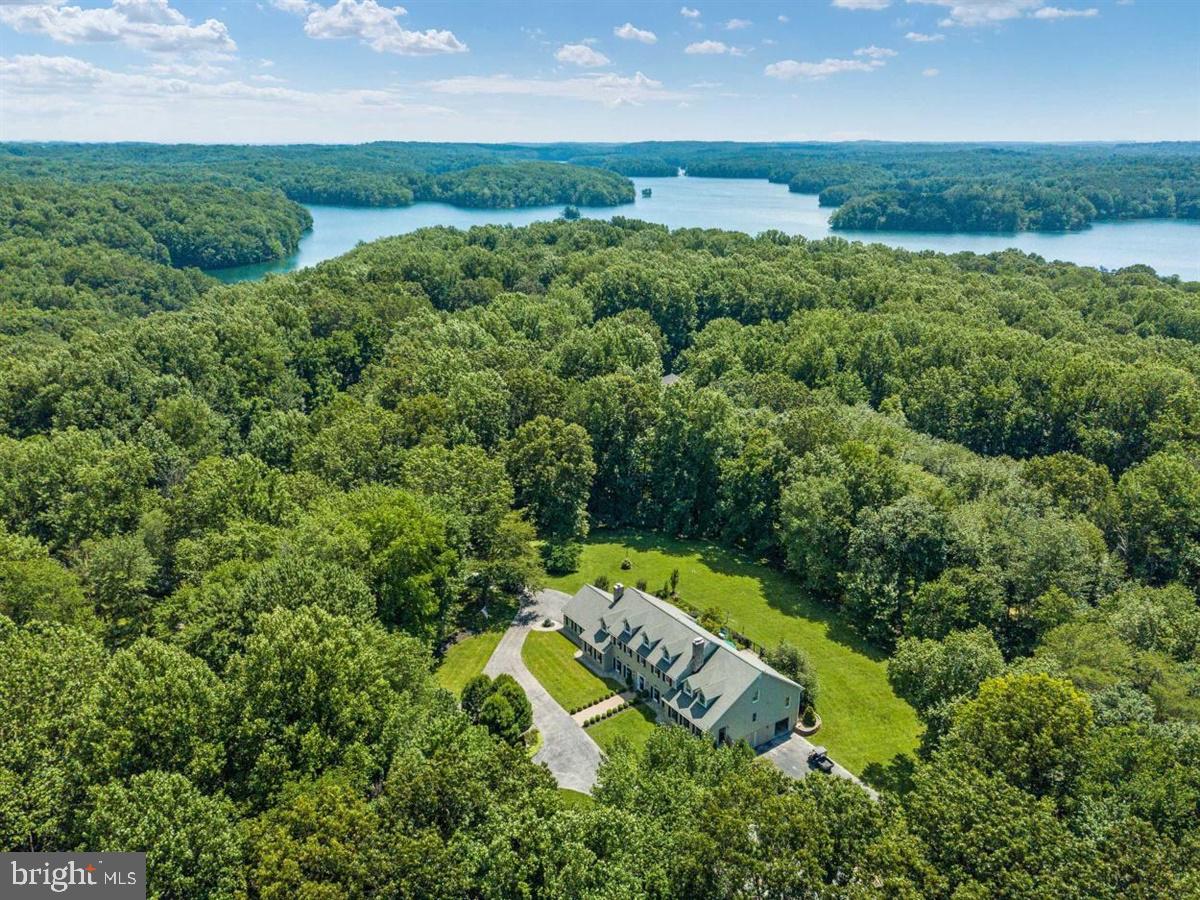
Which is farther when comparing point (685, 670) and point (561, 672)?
point (561, 672)

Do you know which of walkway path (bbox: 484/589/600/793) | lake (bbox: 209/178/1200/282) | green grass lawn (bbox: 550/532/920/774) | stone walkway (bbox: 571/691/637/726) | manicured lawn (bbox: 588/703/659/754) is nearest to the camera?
walkway path (bbox: 484/589/600/793)

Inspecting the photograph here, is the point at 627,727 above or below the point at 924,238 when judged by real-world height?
below

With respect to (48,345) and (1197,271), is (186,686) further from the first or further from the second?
(1197,271)

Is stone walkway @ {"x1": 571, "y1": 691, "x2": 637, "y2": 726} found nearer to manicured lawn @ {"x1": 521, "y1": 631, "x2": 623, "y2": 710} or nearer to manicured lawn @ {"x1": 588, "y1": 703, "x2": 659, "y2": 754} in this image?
manicured lawn @ {"x1": 521, "y1": 631, "x2": 623, "y2": 710}

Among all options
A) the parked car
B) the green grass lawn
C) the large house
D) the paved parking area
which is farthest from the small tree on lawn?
the parked car

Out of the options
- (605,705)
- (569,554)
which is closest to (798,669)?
(605,705)

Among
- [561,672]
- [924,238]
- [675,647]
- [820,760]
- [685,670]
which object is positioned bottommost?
[561,672]

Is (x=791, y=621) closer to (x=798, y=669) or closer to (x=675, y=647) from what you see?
(x=798, y=669)
